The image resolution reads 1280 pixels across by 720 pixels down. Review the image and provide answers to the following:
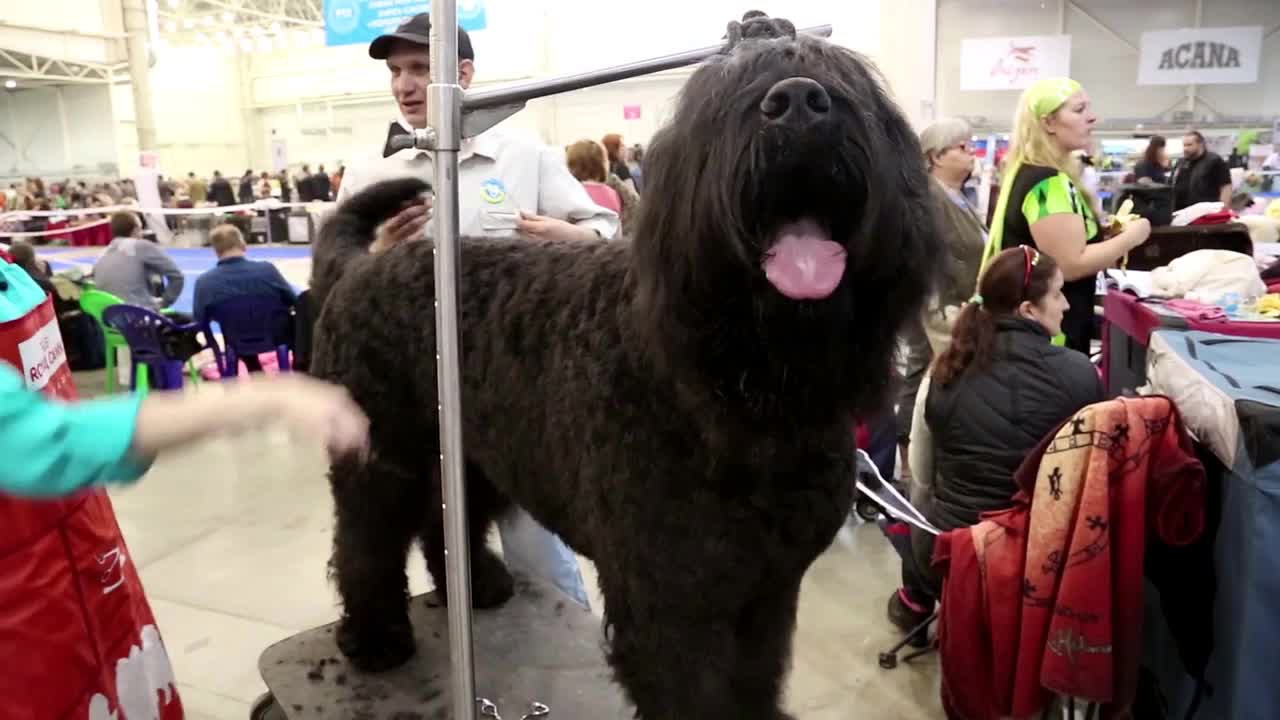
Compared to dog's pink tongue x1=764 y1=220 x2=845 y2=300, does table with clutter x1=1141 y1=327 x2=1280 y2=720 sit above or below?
below

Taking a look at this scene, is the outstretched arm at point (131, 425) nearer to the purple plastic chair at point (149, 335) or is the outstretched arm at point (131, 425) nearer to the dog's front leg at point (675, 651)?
the dog's front leg at point (675, 651)

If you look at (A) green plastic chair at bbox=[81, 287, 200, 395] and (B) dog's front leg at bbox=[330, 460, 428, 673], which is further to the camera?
(A) green plastic chair at bbox=[81, 287, 200, 395]

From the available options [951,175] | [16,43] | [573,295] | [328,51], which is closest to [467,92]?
[573,295]

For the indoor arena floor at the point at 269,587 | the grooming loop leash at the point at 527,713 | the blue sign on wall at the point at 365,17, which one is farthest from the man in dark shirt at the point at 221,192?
the grooming loop leash at the point at 527,713

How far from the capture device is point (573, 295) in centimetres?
141

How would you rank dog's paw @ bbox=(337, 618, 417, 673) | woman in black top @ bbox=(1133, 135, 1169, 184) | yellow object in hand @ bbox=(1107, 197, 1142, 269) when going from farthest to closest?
woman in black top @ bbox=(1133, 135, 1169, 184)
yellow object in hand @ bbox=(1107, 197, 1142, 269)
dog's paw @ bbox=(337, 618, 417, 673)

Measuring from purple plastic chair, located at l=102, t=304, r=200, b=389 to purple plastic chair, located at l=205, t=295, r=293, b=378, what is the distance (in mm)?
294

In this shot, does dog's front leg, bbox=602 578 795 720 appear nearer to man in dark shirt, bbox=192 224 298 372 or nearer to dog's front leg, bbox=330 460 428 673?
dog's front leg, bbox=330 460 428 673

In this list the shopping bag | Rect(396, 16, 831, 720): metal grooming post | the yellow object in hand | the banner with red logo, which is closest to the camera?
Rect(396, 16, 831, 720): metal grooming post

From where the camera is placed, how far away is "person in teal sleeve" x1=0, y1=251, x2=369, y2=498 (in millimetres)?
812

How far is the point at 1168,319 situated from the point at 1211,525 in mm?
876

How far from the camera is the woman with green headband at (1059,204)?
2811 mm

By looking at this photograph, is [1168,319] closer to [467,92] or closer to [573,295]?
[573,295]

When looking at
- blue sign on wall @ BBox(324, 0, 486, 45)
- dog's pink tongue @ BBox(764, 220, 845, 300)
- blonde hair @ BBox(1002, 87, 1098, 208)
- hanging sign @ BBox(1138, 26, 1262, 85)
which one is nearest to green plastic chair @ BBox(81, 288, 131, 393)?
blue sign on wall @ BBox(324, 0, 486, 45)
